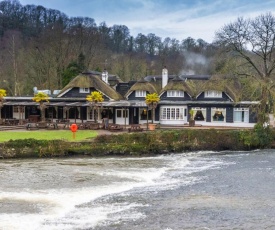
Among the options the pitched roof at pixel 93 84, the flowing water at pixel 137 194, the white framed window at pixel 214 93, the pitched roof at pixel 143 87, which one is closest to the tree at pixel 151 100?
the pitched roof at pixel 143 87

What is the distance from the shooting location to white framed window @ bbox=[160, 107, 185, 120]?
44.1 meters

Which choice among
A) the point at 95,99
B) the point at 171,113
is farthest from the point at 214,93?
the point at 95,99

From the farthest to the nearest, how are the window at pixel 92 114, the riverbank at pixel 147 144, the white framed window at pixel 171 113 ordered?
the window at pixel 92 114, the white framed window at pixel 171 113, the riverbank at pixel 147 144

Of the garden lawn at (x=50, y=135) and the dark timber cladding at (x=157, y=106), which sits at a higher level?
the dark timber cladding at (x=157, y=106)

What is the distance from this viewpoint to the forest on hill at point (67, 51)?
6400 centimetres

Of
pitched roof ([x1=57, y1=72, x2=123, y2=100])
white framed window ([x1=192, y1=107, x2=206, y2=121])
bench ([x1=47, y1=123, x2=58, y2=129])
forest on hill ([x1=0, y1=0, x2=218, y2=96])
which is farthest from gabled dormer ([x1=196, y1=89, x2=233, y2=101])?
bench ([x1=47, y1=123, x2=58, y2=129])

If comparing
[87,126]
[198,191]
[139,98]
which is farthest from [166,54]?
[198,191]

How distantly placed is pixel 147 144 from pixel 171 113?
12180 millimetres

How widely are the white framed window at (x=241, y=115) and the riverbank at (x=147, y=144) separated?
6.83 meters

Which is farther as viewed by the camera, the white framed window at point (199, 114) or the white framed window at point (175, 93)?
the white framed window at point (175, 93)

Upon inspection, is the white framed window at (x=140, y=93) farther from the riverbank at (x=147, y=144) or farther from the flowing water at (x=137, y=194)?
the flowing water at (x=137, y=194)

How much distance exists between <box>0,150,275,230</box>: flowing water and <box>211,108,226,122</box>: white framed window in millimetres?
14858

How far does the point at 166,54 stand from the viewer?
9956 cm

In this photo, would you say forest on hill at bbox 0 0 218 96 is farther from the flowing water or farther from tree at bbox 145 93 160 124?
the flowing water
